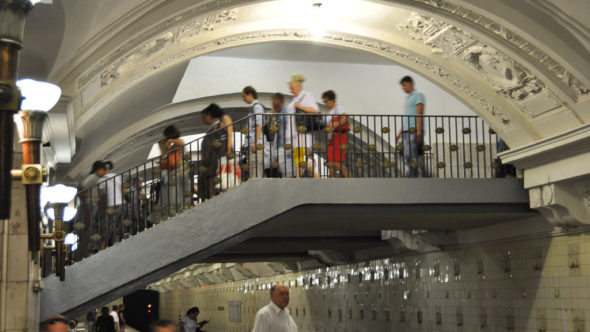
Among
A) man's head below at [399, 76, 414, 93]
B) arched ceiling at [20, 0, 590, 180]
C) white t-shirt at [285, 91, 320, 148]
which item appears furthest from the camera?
man's head below at [399, 76, 414, 93]

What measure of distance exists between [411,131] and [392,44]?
172 centimetres

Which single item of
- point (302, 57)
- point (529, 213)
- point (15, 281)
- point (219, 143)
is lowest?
point (15, 281)

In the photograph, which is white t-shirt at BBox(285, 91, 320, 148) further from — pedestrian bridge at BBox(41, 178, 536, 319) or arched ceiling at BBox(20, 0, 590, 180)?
arched ceiling at BBox(20, 0, 590, 180)

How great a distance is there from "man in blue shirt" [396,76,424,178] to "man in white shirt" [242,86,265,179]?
82.5 inches

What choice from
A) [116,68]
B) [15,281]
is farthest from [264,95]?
[15,281]

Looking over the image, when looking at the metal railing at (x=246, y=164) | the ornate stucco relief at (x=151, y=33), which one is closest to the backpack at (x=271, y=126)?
the metal railing at (x=246, y=164)

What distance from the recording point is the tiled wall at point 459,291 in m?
10.9

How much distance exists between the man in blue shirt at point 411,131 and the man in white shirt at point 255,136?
82.5 inches

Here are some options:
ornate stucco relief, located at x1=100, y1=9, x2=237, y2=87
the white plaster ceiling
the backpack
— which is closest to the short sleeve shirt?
the backpack

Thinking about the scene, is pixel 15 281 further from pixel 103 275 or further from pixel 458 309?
pixel 458 309

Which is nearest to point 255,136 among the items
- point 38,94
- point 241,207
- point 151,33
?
point 241,207

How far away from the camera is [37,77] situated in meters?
7.35

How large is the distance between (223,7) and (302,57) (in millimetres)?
6905

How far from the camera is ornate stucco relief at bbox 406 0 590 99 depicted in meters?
10.1
